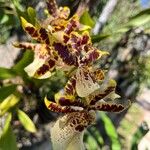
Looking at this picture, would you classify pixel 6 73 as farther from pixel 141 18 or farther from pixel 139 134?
pixel 139 134

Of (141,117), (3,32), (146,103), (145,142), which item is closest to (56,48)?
(3,32)

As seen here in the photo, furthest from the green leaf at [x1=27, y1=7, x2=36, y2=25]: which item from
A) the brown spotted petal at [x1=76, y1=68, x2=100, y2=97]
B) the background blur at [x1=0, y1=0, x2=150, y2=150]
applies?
the brown spotted petal at [x1=76, y1=68, x2=100, y2=97]

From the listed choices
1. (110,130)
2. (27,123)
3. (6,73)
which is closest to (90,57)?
(6,73)

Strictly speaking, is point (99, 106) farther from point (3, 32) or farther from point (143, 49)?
point (3, 32)

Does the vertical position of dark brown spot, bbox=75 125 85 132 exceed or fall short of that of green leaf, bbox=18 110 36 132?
it exceeds it

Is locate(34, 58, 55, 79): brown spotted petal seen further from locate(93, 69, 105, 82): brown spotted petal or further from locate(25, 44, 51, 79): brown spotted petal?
locate(93, 69, 105, 82): brown spotted petal

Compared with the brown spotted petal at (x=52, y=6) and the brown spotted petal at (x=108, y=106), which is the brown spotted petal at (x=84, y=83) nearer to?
the brown spotted petal at (x=108, y=106)
